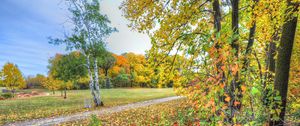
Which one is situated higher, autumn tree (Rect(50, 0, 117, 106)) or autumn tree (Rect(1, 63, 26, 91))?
autumn tree (Rect(50, 0, 117, 106))

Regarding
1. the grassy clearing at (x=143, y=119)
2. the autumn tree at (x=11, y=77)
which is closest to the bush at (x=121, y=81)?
the autumn tree at (x=11, y=77)

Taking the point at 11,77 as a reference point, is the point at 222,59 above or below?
above

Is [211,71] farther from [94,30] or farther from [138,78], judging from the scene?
[138,78]

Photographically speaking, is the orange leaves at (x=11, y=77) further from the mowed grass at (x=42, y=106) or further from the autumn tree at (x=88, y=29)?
the autumn tree at (x=88, y=29)

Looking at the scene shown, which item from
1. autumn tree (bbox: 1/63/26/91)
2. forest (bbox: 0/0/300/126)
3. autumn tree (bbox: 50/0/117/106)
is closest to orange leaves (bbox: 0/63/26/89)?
autumn tree (bbox: 1/63/26/91)

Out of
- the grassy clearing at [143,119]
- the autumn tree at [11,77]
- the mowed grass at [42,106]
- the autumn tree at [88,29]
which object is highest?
the autumn tree at [88,29]

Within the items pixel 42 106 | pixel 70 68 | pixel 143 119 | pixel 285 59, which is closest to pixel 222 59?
pixel 285 59

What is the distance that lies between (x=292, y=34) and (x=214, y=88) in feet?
9.57

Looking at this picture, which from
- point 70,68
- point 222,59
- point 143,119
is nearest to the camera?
point 222,59

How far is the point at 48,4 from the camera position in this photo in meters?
14.0

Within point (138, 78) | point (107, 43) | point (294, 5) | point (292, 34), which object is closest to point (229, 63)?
point (292, 34)

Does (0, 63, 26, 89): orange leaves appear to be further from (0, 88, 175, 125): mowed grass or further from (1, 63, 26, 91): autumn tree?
(0, 88, 175, 125): mowed grass

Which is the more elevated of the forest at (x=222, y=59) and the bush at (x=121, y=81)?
the forest at (x=222, y=59)

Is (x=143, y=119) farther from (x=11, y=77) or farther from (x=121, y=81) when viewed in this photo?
(x=121, y=81)
